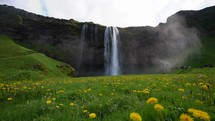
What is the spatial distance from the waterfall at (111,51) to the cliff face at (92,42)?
385 cm

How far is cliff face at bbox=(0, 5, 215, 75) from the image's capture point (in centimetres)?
7744

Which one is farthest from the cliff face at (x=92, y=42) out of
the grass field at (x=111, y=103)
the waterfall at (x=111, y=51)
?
the grass field at (x=111, y=103)

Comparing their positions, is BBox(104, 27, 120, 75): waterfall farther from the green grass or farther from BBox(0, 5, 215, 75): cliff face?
the green grass

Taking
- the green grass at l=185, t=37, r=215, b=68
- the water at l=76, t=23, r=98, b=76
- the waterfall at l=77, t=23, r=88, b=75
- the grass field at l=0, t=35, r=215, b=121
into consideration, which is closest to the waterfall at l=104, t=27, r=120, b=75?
the water at l=76, t=23, r=98, b=76

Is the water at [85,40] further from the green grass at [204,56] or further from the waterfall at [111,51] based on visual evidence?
the green grass at [204,56]

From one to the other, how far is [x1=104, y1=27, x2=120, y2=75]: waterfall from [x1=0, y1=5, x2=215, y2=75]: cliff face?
3847 millimetres

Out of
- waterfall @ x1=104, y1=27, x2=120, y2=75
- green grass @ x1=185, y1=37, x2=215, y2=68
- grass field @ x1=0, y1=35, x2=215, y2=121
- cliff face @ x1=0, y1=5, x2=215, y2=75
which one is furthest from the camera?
cliff face @ x1=0, y1=5, x2=215, y2=75

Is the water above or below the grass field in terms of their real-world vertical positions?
above

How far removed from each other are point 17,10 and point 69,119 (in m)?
101

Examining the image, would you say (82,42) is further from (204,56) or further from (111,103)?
(111,103)

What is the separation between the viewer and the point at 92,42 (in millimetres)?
79062

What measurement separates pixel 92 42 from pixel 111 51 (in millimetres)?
12561

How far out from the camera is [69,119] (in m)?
2.54

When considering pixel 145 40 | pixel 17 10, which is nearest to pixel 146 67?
pixel 145 40
